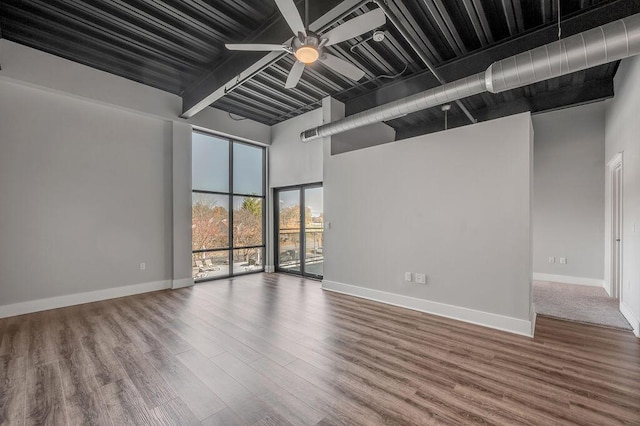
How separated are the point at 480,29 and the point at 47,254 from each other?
Result: 6.92 m

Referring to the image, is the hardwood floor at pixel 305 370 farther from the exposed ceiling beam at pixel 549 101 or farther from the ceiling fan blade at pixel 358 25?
the exposed ceiling beam at pixel 549 101

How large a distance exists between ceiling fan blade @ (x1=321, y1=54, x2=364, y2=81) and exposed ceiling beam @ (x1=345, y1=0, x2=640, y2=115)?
177 centimetres

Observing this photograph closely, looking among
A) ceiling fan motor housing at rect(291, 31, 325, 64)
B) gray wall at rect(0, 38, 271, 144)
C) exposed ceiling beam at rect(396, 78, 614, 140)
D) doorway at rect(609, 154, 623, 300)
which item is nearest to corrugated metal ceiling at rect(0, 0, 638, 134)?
exposed ceiling beam at rect(396, 78, 614, 140)

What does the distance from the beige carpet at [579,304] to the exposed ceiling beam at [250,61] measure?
15.8 feet

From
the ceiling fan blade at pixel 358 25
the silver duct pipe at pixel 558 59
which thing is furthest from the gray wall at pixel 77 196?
the silver duct pipe at pixel 558 59

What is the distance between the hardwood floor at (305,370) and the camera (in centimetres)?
194

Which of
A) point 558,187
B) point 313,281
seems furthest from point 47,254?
point 558,187

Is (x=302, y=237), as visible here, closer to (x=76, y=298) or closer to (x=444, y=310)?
(x=444, y=310)

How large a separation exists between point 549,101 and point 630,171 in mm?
2261

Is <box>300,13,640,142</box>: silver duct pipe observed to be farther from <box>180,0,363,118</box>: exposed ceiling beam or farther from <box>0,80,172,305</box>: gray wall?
<box>0,80,172,305</box>: gray wall

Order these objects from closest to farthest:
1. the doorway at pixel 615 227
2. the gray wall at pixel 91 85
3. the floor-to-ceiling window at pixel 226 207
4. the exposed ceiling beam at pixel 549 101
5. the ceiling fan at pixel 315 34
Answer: the ceiling fan at pixel 315 34
the gray wall at pixel 91 85
the doorway at pixel 615 227
the exposed ceiling beam at pixel 549 101
the floor-to-ceiling window at pixel 226 207

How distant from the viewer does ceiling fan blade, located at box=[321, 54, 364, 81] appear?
9.30ft

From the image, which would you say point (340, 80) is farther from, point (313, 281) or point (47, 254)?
point (47, 254)

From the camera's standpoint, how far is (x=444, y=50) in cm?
382
